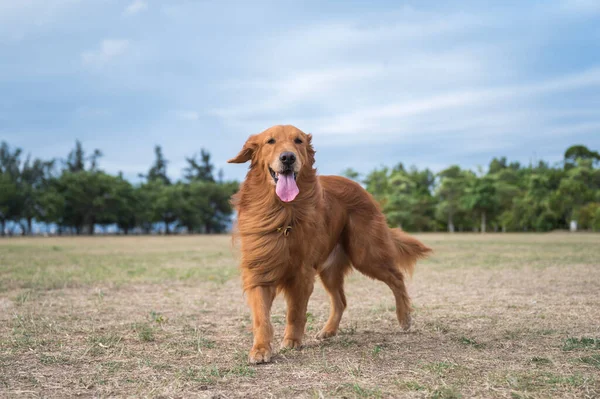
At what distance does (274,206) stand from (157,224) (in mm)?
71462

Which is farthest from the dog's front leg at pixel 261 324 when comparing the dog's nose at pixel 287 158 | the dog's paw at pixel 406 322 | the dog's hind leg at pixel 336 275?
the dog's paw at pixel 406 322

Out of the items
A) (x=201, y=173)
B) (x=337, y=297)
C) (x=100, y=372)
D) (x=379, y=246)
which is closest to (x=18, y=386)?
(x=100, y=372)

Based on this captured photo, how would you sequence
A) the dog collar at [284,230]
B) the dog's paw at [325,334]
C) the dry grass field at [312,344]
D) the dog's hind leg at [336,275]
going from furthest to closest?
1. the dog's hind leg at [336,275]
2. the dog's paw at [325,334]
3. the dog collar at [284,230]
4. the dry grass field at [312,344]

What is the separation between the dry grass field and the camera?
361 centimetres

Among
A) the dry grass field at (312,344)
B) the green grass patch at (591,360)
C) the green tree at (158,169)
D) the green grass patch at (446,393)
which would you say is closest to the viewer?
the green grass patch at (446,393)

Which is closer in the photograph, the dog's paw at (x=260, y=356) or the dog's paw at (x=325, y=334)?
the dog's paw at (x=260, y=356)

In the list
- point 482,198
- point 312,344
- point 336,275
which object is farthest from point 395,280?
point 482,198

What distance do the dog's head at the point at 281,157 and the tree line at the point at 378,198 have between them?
4648 cm

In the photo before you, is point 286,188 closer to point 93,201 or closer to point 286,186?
point 286,186

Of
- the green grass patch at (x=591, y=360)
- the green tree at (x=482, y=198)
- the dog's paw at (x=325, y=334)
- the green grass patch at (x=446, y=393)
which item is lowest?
the dog's paw at (x=325, y=334)

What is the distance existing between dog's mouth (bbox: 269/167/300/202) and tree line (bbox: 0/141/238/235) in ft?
197

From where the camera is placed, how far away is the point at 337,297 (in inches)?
235

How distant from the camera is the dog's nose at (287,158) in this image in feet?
14.8

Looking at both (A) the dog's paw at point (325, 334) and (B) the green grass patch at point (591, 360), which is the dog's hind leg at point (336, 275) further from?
(B) the green grass patch at point (591, 360)
